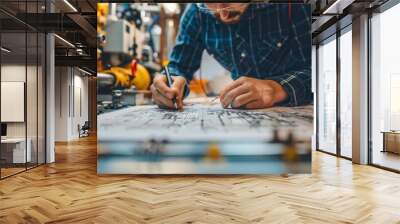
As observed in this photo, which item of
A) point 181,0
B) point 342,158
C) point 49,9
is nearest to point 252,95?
point 181,0

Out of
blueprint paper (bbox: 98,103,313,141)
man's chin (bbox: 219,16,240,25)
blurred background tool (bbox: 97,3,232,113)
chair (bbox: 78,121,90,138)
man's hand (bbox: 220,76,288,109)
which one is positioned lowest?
chair (bbox: 78,121,90,138)

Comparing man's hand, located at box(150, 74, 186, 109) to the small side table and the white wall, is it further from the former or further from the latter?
the white wall

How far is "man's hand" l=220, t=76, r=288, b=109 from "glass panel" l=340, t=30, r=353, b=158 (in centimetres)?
321

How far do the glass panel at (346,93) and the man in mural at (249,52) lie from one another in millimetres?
2923

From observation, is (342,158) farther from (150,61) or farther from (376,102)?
(150,61)

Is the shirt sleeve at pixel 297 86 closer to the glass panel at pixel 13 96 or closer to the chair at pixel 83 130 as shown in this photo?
the glass panel at pixel 13 96

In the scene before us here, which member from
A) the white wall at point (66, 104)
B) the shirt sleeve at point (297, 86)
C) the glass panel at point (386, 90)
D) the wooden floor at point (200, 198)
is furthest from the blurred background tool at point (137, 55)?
the white wall at point (66, 104)

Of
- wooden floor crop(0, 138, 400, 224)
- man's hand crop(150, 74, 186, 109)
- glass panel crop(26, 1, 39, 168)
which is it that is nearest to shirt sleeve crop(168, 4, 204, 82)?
man's hand crop(150, 74, 186, 109)

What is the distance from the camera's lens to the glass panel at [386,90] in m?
6.99

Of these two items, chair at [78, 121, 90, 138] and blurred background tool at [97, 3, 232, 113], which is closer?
blurred background tool at [97, 3, 232, 113]

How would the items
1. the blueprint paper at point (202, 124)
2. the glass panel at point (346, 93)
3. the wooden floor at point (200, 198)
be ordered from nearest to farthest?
the wooden floor at point (200, 198), the blueprint paper at point (202, 124), the glass panel at point (346, 93)

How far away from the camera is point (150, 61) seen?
6184 millimetres

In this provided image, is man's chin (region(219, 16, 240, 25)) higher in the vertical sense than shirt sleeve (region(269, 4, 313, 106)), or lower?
higher

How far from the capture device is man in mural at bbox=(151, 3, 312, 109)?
6.16 metres
